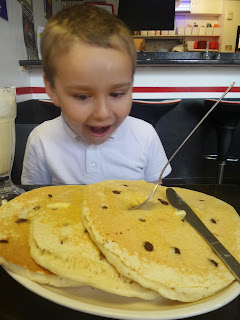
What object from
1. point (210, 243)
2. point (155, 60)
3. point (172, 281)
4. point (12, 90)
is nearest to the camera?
point (172, 281)

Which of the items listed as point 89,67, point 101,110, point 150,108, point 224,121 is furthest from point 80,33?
point 224,121

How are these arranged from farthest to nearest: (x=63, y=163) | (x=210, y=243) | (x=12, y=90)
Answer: (x=63, y=163) < (x=12, y=90) < (x=210, y=243)

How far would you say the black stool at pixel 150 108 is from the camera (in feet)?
6.67

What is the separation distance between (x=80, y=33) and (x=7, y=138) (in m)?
0.48

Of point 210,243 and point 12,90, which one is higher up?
point 12,90

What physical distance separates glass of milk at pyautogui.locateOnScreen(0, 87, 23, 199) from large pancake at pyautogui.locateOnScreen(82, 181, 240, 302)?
1.21ft

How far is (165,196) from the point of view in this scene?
76 cm

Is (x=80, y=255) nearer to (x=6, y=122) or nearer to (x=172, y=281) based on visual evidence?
(x=172, y=281)

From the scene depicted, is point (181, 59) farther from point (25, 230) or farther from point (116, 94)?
point (25, 230)

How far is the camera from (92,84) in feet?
2.32

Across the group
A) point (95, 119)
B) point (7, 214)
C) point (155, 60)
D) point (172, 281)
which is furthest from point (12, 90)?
point (155, 60)

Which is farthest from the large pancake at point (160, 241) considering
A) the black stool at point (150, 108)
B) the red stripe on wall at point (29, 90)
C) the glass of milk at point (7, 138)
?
the red stripe on wall at point (29, 90)

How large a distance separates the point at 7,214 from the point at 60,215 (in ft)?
0.47

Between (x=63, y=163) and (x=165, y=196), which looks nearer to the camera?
(x=165, y=196)
